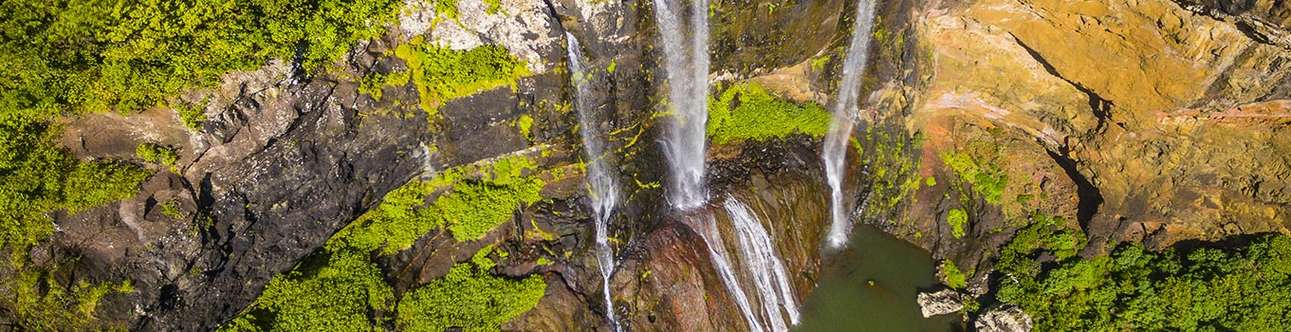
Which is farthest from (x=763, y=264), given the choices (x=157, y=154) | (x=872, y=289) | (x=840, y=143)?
(x=157, y=154)

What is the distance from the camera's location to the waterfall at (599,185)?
39.3 ft

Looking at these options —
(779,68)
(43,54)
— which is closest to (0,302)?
(43,54)

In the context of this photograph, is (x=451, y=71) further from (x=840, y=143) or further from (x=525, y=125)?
(x=840, y=143)

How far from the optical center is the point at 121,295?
8.71 m

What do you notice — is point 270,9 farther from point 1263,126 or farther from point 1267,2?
point 1263,126

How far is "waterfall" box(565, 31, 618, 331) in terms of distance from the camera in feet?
39.3

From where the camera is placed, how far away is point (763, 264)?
46.4 feet

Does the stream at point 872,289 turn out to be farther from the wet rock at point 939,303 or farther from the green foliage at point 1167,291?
the green foliage at point 1167,291

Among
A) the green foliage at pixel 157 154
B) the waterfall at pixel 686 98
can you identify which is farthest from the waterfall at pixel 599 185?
the green foliage at pixel 157 154

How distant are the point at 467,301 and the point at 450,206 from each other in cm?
161

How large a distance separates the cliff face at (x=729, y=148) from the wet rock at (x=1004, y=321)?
4.96 ft

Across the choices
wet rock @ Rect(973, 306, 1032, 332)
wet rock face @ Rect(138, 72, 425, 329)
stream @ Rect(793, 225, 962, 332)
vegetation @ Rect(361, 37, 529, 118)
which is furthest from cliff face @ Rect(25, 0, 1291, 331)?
wet rock @ Rect(973, 306, 1032, 332)

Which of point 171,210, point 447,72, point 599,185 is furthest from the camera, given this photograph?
point 599,185

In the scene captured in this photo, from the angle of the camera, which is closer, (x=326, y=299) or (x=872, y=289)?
(x=326, y=299)
